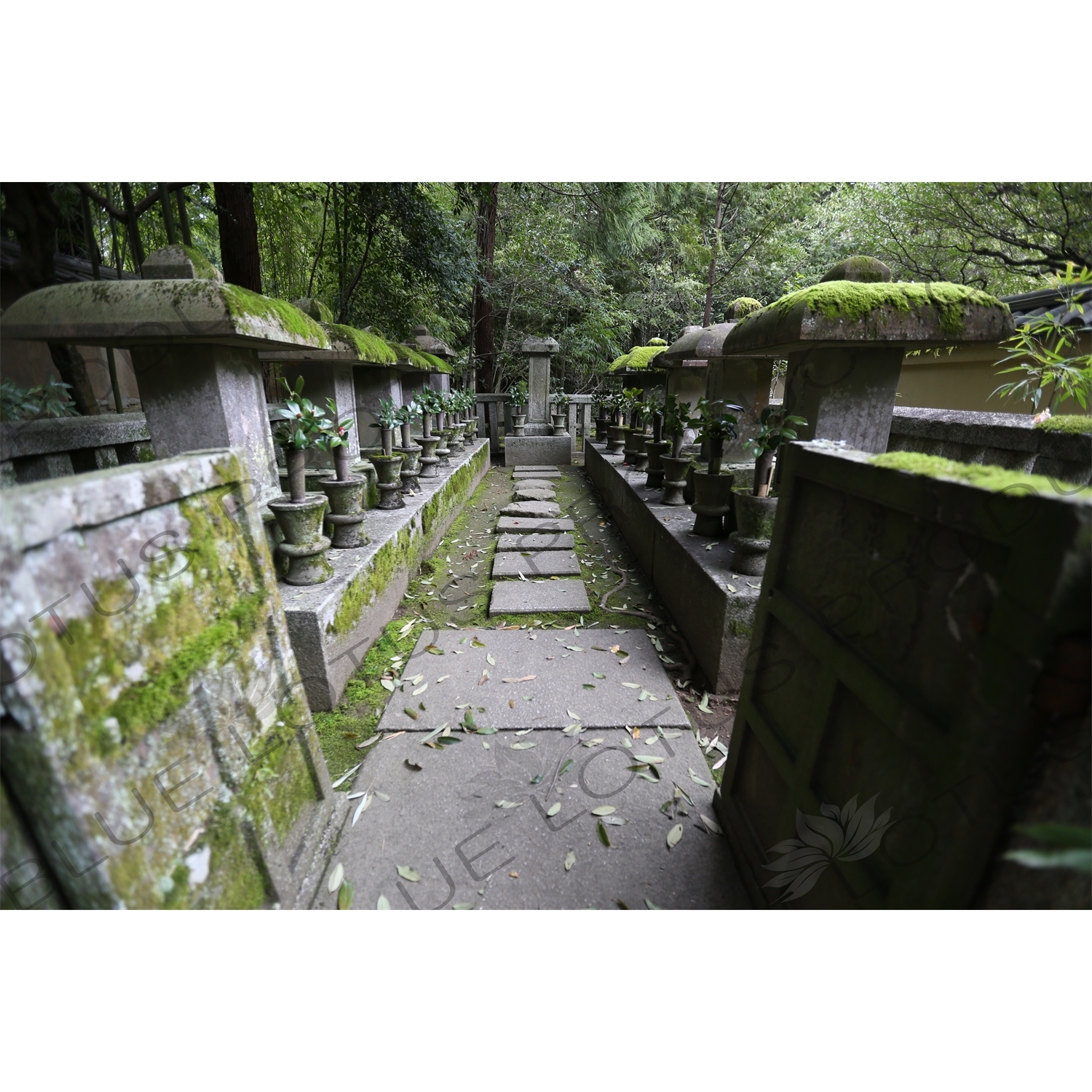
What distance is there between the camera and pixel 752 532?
2.86m

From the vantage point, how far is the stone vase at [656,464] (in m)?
5.37

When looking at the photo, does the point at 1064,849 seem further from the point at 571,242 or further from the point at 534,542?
the point at 571,242

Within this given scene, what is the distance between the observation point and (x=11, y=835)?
0.86m

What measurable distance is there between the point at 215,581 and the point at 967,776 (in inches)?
64.7

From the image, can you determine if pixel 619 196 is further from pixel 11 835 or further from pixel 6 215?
pixel 11 835

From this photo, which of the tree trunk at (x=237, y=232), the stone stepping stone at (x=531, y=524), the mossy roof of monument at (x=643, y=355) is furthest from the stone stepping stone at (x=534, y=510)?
the tree trunk at (x=237, y=232)

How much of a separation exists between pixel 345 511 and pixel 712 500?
92.9 inches

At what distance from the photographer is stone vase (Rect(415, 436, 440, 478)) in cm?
596

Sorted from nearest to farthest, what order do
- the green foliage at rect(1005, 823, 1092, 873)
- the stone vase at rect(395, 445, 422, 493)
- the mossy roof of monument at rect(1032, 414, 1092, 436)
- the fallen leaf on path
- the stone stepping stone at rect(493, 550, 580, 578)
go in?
1. the green foliage at rect(1005, 823, 1092, 873)
2. the fallen leaf on path
3. the mossy roof of monument at rect(1032, 414, 1092, 436)
4. the stone stepping stone at rect(493, 550, 580, 578)
5. the stone vase at rect(395, 445, 422, 493)

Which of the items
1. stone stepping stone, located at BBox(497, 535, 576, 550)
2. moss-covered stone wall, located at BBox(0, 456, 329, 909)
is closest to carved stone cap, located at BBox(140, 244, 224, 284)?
moss-covered stone wall, located at BBox(0, 456, 329, 909)

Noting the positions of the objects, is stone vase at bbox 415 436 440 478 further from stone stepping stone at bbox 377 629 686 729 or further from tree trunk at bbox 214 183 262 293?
stone stepping stone at bbox 377 629 686 729

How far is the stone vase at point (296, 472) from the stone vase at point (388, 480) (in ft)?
5.20

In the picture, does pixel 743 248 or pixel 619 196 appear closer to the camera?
pixel 619 196

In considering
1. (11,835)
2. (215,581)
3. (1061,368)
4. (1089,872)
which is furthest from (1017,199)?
(11,835)
